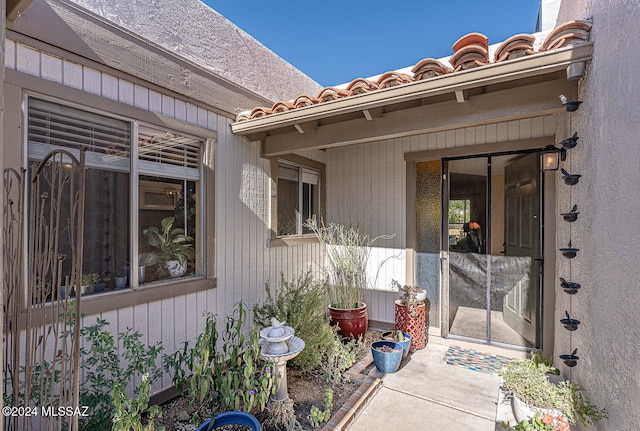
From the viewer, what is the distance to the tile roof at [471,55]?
2141mm

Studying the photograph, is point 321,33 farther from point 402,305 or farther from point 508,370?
point 508,370

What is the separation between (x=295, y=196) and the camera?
4.54 metres

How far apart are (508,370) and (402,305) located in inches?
60.6

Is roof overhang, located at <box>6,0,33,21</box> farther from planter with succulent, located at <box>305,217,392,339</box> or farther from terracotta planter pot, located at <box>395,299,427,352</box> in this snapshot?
terracotta planter pot, located at <box>395,299,427,352</box>

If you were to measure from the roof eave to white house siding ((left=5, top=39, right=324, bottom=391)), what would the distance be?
1.89 feet

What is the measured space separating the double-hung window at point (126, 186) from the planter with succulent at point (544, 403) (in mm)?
2845

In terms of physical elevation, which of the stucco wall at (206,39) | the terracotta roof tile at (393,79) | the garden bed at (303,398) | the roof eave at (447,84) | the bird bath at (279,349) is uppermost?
the stucco wall at (206,39)

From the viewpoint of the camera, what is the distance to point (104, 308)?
2348 millimetres

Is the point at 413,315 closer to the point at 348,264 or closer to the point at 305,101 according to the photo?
the point at 348,264

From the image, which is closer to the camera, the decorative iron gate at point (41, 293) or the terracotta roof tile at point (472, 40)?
the decorative iron gate at point (41, 293)

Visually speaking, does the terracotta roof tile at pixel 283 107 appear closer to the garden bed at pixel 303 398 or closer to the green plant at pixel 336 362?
the green plant at pixel 336 362

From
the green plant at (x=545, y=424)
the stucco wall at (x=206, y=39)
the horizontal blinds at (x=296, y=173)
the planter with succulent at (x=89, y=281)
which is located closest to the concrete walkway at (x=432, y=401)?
the green plant at (x=545, y=424)

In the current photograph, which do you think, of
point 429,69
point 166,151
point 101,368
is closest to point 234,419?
point 101,368

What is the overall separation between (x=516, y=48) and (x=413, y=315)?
2.90 metres
